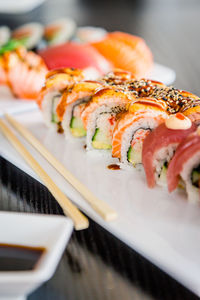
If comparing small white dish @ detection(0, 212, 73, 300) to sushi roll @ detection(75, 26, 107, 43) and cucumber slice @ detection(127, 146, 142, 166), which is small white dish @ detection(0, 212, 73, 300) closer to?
cucumber slice @ detection(127, 146, 142, 166)

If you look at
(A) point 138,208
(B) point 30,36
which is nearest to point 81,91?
(A) point 138,208

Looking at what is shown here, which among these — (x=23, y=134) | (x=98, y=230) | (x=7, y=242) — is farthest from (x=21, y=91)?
(x=7, y=242)

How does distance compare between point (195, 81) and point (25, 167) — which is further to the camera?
point (195, 81)

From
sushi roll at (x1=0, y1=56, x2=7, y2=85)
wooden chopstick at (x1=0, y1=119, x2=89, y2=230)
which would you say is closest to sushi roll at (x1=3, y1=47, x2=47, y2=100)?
sushi roll at (x1=0, y1=56, x2=7, y2=85)

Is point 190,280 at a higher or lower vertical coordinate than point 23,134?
higher

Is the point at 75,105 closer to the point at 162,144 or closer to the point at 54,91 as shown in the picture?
the point at 54,91

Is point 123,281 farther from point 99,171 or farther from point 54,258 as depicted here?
point 99,171

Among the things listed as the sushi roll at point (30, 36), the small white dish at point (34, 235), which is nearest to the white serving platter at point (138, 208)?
the small white dish at point (34, 235)
